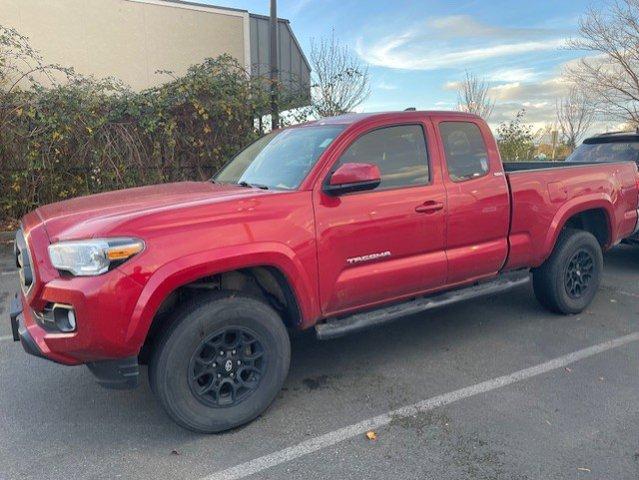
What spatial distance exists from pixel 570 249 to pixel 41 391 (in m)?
4.60

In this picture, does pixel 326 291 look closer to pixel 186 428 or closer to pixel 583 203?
pixel 186 428

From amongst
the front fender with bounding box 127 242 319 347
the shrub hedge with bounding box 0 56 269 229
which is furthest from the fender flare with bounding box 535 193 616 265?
the shrub hedge with bounding box 0 56 269 229

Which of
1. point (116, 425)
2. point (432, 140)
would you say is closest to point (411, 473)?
point (116, 425)

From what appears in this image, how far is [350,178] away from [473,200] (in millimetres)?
1303

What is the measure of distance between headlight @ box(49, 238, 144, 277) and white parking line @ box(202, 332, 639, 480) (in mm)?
1236

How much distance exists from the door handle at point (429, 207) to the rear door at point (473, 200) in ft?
0.39

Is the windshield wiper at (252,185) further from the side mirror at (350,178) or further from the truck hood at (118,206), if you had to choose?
the side mirror at (350,178)

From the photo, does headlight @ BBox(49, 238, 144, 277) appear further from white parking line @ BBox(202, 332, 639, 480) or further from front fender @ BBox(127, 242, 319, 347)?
white parking line @ BBox(202, 332, 639, 480)

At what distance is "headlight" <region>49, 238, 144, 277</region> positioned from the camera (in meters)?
2.58

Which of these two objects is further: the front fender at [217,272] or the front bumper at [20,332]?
the front bumper at [20,332]

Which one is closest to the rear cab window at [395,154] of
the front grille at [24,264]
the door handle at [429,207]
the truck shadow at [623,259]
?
the door handle at [429,207]

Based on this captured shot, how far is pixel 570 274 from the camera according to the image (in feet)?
15.9

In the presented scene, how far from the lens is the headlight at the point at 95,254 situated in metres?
2.58

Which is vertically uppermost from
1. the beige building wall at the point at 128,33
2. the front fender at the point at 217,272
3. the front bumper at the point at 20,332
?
Result: the beige building wall at the point at 128,33
